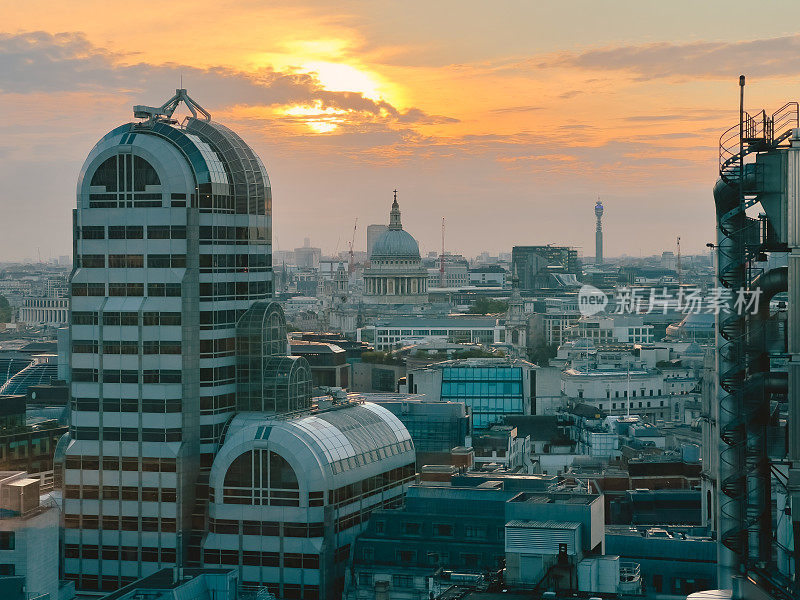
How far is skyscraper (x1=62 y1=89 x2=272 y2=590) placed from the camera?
72.8 m

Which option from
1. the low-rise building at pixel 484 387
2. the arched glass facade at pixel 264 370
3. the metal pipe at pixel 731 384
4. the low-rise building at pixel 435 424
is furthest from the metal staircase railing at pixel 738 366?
the low-rise building at pixel 484 387

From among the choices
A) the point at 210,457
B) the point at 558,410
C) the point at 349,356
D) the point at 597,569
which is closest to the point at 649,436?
the point at 558,410

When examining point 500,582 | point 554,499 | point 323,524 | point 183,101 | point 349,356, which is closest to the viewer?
point 500,582

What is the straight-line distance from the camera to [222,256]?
74.5 meters

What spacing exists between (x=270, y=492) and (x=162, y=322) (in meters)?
10.9

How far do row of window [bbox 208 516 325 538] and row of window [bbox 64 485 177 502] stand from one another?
15.3 feet

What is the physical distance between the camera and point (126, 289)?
2904 inches

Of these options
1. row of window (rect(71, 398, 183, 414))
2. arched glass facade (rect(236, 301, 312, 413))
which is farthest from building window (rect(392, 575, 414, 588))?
row of window (rect(71, 398, 183, 414))

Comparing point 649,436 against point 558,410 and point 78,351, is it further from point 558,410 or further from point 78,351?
point 78,351

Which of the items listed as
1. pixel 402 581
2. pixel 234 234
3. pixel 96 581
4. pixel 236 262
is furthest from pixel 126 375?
pixel 402 581

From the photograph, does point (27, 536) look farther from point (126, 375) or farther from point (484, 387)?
point (484, 387)

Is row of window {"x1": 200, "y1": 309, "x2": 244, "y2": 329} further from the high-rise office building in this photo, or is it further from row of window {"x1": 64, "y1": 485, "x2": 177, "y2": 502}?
row of window {"x1": 64, "y1": 485, "x2": 177, "y2": 502}

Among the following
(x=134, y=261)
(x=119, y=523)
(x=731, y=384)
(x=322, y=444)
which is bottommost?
(x=119, y=523)

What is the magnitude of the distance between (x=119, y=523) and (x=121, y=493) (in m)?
1.54
